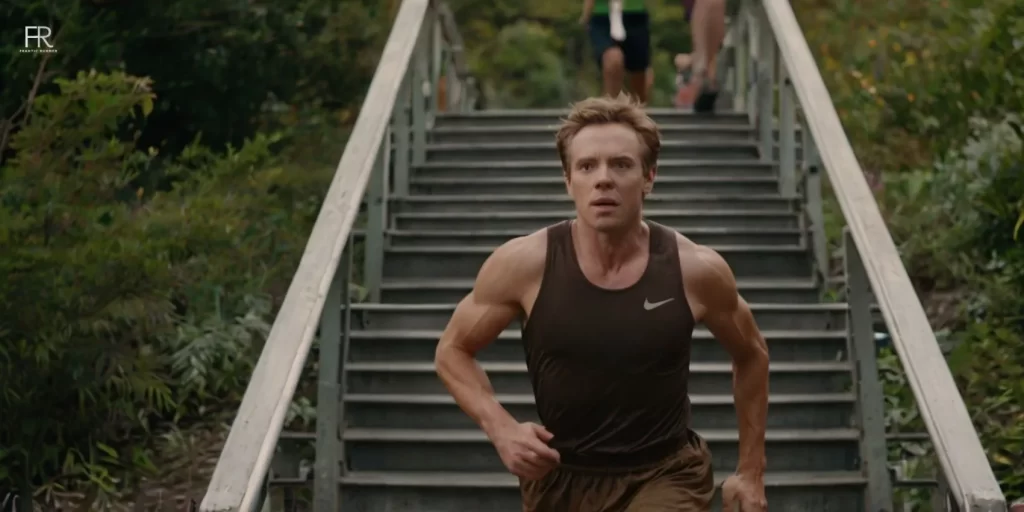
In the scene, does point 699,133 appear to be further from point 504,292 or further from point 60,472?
point 504,292

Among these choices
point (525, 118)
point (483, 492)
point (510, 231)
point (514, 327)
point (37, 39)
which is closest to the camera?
point (483, 492)

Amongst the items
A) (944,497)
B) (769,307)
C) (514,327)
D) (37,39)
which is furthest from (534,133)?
(944,497)

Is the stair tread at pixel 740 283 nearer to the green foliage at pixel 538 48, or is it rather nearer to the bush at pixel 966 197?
the bush at pixel 966 197

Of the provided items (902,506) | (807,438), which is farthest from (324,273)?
(902,506)

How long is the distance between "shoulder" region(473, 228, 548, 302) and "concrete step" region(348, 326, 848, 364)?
3.12 meters

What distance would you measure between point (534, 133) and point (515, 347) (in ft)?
10.0

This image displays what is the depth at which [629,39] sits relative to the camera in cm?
941

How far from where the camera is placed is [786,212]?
7977 mm

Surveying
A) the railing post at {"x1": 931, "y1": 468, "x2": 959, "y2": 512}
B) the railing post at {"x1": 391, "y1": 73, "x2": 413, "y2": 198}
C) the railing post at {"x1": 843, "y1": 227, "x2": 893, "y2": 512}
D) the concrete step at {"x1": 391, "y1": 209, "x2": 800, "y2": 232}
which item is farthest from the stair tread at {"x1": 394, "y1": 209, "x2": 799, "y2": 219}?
the railing post at {"x1": 931, "y1": 468, "x2": 959, "y2": 512}

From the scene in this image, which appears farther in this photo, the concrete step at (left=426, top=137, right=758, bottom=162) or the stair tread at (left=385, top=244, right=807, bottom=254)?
the concrete step at (left=426, top=137, right=758, bottom=162)

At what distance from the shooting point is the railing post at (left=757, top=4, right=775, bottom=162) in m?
8.83

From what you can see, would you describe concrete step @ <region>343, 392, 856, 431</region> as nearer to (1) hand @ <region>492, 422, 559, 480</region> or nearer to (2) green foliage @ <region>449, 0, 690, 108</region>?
(1) hand @ <region>492, 422, 559, 480</region>

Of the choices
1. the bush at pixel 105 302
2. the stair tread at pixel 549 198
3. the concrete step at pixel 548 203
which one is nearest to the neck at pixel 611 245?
the bush at pixel 105 302

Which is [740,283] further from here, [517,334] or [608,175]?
[608,175]
